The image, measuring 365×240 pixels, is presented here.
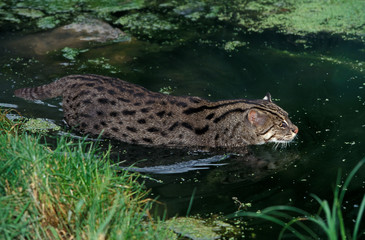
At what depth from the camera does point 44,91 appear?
8016mm

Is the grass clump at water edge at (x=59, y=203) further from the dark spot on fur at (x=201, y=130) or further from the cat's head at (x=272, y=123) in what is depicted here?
the cat's head at (x=272, y=123)

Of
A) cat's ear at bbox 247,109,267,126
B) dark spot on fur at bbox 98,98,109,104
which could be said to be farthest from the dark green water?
dark spot on fur at bbox 98,98,109,104

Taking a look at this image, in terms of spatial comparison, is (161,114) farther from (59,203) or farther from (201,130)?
(59,203)

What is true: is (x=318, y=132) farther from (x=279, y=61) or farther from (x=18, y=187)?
(x=18, y=187)

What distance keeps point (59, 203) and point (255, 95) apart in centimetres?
503

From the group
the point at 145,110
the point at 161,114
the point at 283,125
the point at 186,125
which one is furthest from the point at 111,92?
the point at 283,125

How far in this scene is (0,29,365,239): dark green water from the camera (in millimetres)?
6316

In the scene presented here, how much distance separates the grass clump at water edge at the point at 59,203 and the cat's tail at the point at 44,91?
2861 mm

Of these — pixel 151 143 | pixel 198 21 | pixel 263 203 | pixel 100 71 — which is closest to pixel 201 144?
pixel 151 143

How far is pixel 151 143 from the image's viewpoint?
294 inches

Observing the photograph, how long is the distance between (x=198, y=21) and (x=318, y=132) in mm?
4967

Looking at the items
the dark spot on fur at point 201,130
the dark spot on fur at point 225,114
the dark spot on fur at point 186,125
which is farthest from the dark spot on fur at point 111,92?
the dark spot on fur at point 225,114

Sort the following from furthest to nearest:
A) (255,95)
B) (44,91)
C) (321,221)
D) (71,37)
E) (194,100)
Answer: (71,37), (255,95), (44,91), (194,100), (321,221)

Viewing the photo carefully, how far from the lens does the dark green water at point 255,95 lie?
632cm
